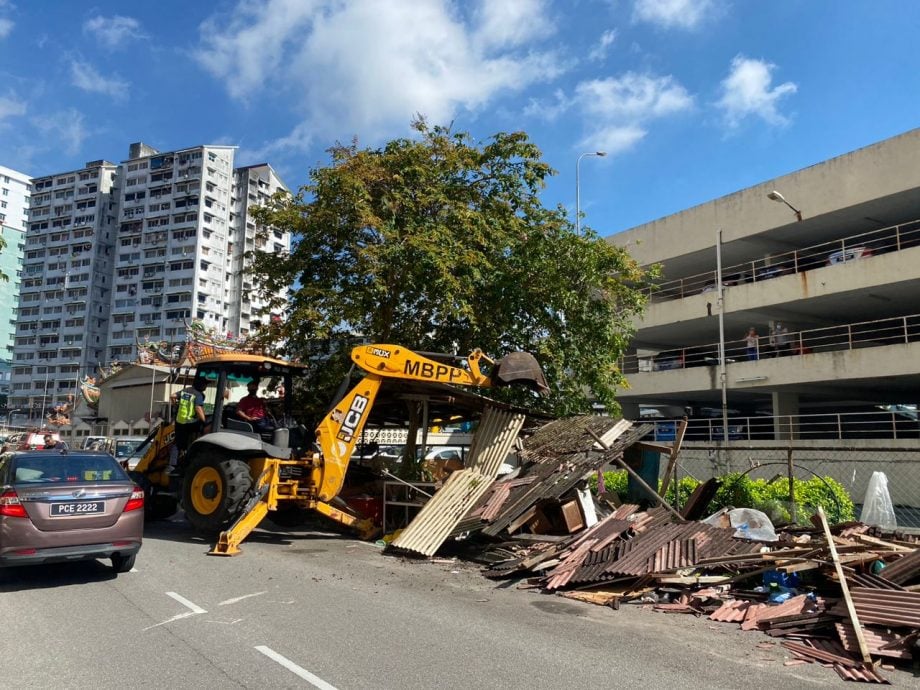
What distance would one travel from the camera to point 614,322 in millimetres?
15844

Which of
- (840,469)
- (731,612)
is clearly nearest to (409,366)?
(731,612)

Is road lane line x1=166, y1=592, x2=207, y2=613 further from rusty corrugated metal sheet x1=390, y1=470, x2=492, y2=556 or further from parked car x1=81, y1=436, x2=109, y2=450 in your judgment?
parked car x1=81, y1=436, x2=109, y2=450

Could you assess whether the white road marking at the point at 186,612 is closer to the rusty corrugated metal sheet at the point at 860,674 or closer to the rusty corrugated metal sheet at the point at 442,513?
the rusty corrugated metal sheet at the point at 442,513

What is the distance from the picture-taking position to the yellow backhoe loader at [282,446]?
10445mm

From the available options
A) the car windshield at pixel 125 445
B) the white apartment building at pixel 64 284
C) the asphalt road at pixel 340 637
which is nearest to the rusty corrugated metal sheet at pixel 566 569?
→ the asphalt road at pixel 340 637

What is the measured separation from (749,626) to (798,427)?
2196 centimetres

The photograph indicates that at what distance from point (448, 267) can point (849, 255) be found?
56.4 ft

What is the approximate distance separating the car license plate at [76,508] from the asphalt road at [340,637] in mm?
850

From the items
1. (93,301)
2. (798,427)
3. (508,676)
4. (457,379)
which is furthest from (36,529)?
(93,301)

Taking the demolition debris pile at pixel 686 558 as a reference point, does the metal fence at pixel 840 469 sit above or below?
above

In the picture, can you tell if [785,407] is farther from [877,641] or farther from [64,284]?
[64,284]

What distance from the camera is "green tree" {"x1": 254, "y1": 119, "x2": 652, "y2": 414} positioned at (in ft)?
45.7

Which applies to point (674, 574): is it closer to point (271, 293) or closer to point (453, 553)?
point (453, 553)

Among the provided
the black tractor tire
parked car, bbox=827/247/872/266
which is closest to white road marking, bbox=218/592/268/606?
the black tractor tire
